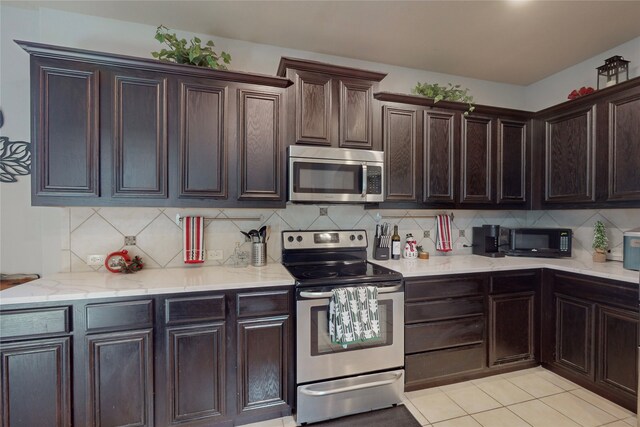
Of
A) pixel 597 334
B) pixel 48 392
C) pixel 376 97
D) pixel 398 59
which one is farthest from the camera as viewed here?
pixel 398 59

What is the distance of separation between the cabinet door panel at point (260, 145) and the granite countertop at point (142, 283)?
565 millimetres

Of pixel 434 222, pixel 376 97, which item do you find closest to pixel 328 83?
pixel 376 97

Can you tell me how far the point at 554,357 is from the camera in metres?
2.47

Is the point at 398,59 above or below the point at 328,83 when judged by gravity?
above

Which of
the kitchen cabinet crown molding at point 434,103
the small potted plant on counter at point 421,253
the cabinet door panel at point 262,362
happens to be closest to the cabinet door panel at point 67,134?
the cabinet door panel at point 262,362

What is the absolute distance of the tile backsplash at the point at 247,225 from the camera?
213 cm

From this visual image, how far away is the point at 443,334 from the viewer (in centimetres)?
227

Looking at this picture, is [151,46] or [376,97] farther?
[376,97]

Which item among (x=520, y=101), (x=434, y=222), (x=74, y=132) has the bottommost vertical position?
(x=434, y=222)

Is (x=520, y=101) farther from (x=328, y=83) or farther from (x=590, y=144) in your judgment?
(x=328, y=83)

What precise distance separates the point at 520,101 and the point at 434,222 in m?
1.84

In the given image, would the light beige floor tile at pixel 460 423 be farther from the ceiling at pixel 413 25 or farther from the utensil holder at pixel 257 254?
the ceiling at pixel 413 25

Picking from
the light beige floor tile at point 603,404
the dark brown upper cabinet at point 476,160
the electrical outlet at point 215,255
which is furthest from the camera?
the dark brown upper cabinet at point 476,160

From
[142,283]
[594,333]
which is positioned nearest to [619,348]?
[594,333]
